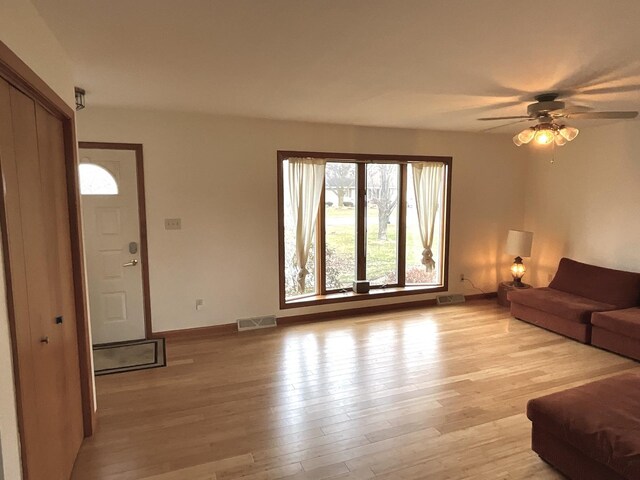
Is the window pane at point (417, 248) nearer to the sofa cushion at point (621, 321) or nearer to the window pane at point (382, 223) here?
the window pane at point (382, 223)

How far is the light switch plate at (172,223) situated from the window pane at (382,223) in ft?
7.83

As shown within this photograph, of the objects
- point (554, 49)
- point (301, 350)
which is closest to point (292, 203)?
point (301, 350)

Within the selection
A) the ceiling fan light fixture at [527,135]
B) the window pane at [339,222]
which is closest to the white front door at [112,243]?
the window pane at [339,222]

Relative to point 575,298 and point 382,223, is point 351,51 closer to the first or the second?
point 382,223

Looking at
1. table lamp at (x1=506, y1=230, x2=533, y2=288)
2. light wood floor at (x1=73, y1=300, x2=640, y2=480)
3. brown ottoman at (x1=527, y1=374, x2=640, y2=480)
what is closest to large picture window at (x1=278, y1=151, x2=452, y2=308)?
light wood floor at (x1=73, y1=300, x2=640, y2=480)

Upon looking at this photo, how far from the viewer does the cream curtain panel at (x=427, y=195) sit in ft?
17.7

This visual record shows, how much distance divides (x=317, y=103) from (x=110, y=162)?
2206 millimetres

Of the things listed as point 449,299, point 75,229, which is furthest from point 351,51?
point 449,299

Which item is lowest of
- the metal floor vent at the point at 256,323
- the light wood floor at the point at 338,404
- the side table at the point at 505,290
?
the light wood floor at the point at 338,404

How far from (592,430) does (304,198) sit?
3541 mm

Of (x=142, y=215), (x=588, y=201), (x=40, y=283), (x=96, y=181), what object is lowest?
(x=40, y=283)

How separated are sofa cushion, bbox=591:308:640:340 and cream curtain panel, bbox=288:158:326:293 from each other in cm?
322

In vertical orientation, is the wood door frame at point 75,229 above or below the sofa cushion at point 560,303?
above

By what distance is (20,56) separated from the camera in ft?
5.38
